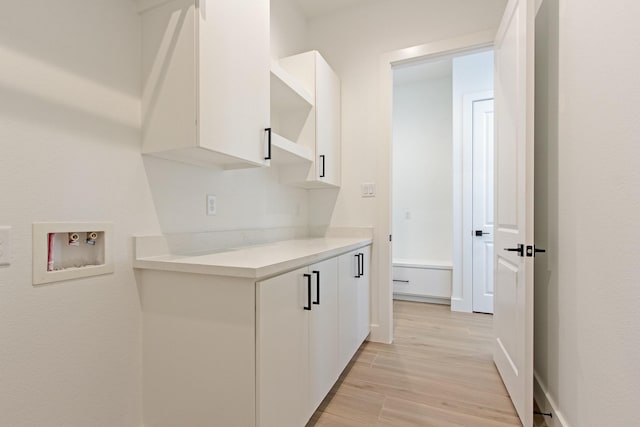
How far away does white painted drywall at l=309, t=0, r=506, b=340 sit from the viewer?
236 cm

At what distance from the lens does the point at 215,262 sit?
1.13 meters

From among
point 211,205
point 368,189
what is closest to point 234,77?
point 211,205

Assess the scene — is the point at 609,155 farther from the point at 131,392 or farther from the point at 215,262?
the point at 131,392

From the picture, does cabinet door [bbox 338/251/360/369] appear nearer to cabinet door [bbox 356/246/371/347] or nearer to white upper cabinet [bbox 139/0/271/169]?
cabinet door [bbox 356/246/371/347]

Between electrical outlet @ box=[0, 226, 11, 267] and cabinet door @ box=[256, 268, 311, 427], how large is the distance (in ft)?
2.57

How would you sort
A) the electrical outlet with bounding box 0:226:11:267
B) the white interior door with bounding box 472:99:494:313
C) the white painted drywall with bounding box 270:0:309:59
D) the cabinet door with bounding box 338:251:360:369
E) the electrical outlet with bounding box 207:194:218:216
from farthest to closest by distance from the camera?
the white interior door with bounding box 472:99:494:313 → the white painted drywall with bounding box 270:0:309:59 → the cabinet door with bounding box 338:251:360:369 → the electrical outlet with bounding box 207:194:218:216 → the electrical outlet with bounding box 0:226:11:267

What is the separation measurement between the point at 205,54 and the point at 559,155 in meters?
1.70

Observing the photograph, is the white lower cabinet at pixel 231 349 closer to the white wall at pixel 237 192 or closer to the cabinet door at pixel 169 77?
the white wall at pixel 237 192

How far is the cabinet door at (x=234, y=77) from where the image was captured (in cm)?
121

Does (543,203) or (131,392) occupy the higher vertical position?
(543,203)

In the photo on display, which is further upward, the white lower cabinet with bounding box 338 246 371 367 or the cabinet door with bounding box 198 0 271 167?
the cabinet door with bounding box 198 0 271 167

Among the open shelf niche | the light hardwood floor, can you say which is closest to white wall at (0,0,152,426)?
the open shelf niche

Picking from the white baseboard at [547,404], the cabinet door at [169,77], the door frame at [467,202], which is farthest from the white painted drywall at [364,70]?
the cabinet door at [169,77]

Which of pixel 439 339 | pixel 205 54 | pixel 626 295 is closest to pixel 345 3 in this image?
pixel 205 54
